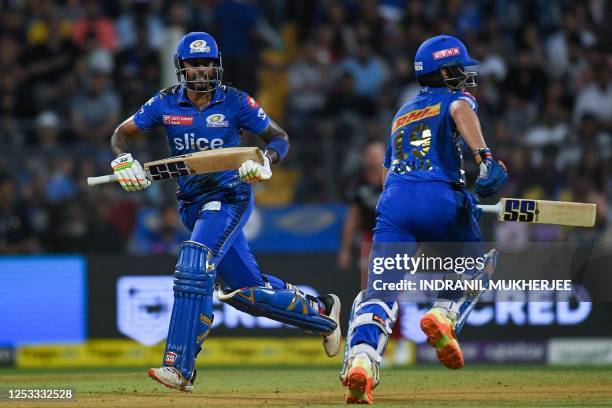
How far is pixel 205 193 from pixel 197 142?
342 millimetres

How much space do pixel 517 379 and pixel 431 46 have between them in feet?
9.60

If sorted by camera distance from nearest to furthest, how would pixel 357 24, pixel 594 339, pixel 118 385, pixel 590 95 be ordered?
pixel 118 385 → pixel 594 339 → pixel 590 95 → pixel 357 24

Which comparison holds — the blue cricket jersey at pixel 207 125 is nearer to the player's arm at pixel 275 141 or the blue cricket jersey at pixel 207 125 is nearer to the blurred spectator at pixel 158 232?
the player's arm at pixel 275 141

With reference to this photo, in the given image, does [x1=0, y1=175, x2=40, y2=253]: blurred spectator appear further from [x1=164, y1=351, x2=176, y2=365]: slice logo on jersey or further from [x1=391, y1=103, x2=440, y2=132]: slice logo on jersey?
[x1=391, y1=103, x2=440, y2=132]: slice logo on jersey

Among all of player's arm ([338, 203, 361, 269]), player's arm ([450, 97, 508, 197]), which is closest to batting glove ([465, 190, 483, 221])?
player's arm ([450, 97, 508, 197])

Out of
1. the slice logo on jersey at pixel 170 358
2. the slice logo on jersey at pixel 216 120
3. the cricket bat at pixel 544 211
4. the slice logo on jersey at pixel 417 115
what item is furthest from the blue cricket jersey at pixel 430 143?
the slice logo on jersey at pixel 170 358

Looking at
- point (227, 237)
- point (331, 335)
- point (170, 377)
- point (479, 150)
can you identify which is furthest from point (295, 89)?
point (479, 150)

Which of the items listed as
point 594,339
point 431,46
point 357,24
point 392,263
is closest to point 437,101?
point 431,46

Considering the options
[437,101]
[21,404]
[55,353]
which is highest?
[437,101]

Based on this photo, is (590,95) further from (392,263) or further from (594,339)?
(392,263)

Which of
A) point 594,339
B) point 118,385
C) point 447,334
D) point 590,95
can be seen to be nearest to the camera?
point 447,334

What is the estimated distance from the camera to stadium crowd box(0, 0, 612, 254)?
13.5 m

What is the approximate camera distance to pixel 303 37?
695 inches

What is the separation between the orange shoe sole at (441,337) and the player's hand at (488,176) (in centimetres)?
80
